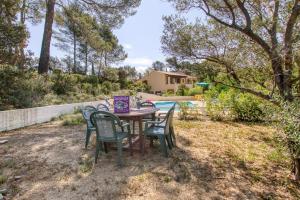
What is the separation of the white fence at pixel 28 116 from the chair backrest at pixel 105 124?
4.31 metres

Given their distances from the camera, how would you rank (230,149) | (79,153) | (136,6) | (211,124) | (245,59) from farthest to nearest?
(136,6), (211,124), (230,149), (79,153), (245,59)

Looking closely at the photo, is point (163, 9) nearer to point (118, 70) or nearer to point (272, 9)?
point (272, 9)

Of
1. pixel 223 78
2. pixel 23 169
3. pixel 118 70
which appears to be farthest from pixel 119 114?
pixel 118 70

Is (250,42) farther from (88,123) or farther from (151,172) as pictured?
(88,123)

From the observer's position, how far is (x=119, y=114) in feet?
15.1

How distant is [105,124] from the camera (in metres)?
4.04

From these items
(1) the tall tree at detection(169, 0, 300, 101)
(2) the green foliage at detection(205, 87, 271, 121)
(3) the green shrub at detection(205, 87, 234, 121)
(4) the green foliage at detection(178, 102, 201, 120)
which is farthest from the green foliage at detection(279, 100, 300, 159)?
(4) the green foliage at detection(178, 102, 201, 120)

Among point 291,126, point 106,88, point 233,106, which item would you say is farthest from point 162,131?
point 106,88

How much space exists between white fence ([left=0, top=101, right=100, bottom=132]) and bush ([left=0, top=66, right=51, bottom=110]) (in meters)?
0.49

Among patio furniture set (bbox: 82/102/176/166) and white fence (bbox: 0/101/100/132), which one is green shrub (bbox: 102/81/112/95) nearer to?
white fence (bbox: 0/101/100/132)

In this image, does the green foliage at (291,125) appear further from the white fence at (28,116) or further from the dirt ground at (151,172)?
the white fence at (28,116)

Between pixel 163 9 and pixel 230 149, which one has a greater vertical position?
pixel 163 9

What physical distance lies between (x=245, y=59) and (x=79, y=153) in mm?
3771

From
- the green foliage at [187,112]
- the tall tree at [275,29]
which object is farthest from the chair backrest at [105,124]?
the green foliage at [187,112]
